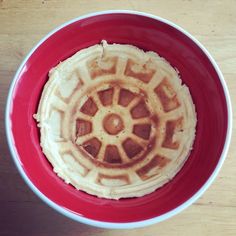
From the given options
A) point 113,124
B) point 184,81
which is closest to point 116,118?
point 113,124

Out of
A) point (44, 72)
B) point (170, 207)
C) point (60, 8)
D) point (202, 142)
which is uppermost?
point (60, 8)

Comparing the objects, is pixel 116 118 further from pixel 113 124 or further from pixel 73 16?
pixel 73 16

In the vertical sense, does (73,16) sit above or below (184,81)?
above

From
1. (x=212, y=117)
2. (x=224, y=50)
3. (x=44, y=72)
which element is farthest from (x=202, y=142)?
(x=44, y=72)

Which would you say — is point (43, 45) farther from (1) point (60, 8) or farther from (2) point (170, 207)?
(2) point (170, 207)

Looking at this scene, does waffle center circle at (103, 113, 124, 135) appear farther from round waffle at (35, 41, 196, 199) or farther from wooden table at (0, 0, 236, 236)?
wooden table at (0, 0, 236, 236)

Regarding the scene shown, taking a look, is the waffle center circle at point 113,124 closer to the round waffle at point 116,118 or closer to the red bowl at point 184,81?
the round waffle at point 116,118

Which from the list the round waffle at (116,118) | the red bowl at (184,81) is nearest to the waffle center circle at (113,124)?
the round waffle at (116,118)
